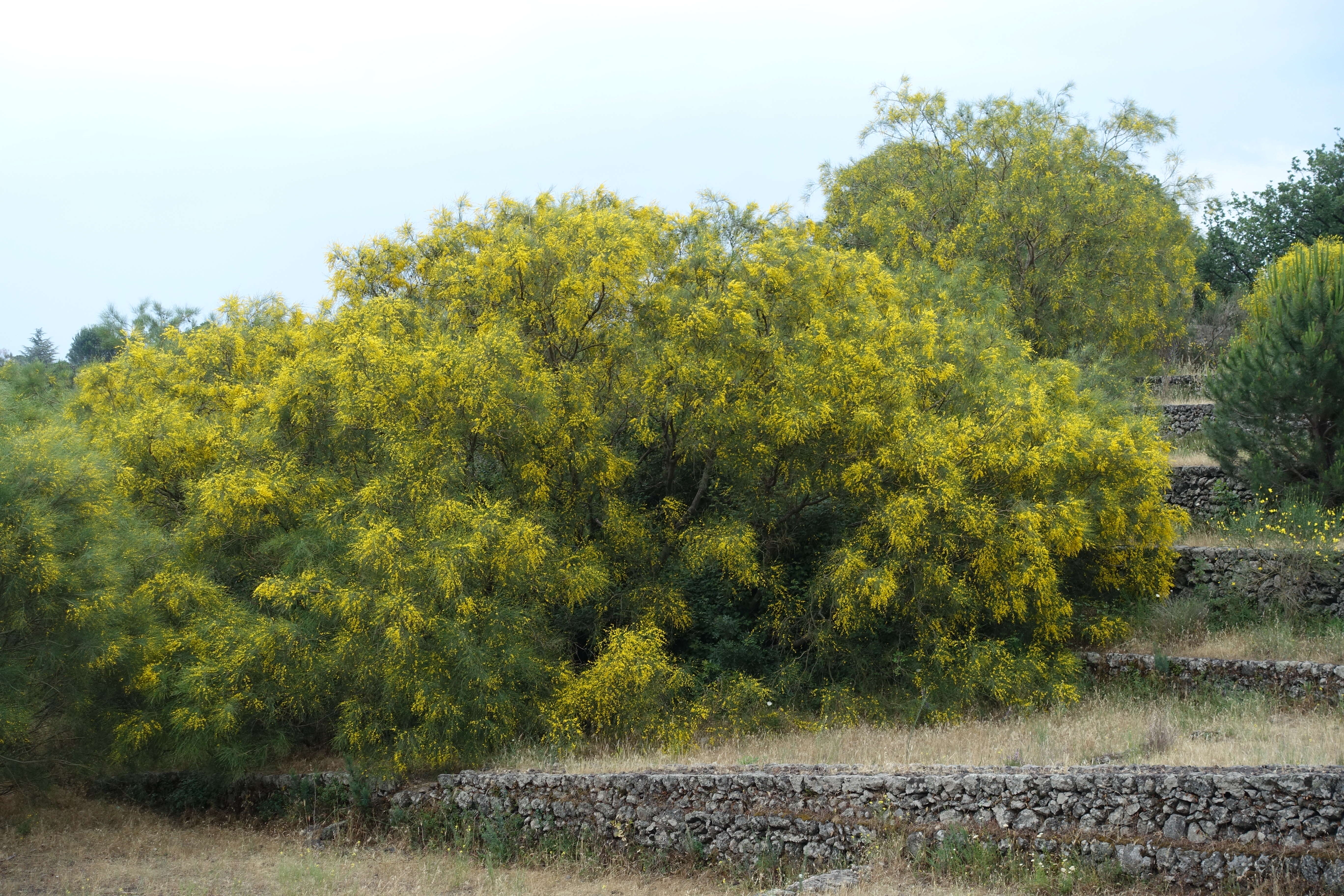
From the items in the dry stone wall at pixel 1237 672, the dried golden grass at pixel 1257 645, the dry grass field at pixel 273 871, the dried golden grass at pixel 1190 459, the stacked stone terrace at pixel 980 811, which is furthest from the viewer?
the dried golden grass at pixel 1190 459

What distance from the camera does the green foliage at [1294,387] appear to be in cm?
1806

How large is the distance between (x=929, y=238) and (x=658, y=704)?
573 inches

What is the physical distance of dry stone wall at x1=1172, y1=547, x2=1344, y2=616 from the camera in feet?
54.0

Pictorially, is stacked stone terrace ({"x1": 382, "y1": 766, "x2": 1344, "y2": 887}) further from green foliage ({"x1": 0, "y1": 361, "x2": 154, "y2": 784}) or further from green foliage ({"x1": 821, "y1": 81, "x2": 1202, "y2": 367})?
green foliage ({"x1": 821, "y1": 81, "x2": 1202, "y2": 367})

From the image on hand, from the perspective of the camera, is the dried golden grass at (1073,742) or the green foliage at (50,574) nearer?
the dried golden grass at (1073,742)

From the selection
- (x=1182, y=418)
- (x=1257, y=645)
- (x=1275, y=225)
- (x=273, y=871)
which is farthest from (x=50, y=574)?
(x=1275, y=225)

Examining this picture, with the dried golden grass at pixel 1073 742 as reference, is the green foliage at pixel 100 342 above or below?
above

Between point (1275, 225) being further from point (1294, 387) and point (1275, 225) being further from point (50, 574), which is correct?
point (50, 574)

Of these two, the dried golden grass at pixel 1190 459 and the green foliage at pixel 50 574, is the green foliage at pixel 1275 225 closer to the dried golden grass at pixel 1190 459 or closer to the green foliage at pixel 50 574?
the dried golden grass at pixel 1190 459

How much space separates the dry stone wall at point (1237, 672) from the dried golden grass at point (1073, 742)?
503 mm

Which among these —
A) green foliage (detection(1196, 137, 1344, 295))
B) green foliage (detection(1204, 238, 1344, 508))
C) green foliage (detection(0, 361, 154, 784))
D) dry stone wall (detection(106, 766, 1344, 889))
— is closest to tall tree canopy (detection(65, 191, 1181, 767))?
green foliage (detection(0, 361, 154, 784))

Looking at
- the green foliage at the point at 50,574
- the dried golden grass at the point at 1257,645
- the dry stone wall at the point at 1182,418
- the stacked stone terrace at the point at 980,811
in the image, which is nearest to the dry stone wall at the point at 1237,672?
the dried golden grass at the point at 1257,645

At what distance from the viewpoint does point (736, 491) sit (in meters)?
15.6

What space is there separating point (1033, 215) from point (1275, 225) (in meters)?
19.6
